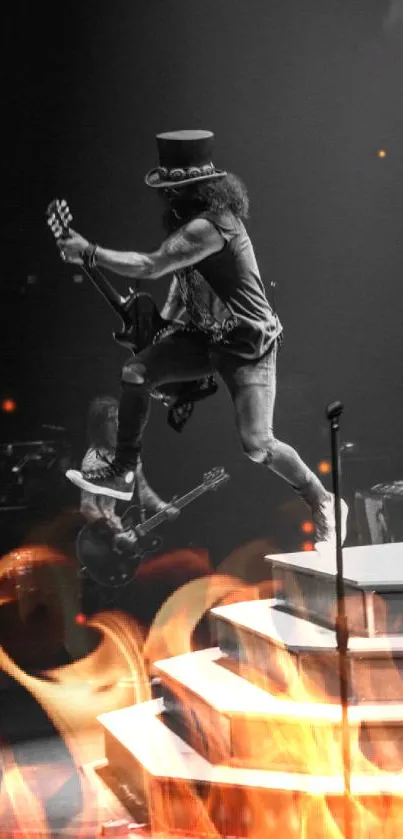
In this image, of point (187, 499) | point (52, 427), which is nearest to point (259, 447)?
point (187, 499)

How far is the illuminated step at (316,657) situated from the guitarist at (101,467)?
759 mm

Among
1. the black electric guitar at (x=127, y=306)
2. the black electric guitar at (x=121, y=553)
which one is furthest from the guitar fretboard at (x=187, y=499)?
the black electric guitar at (x=127, y=306)

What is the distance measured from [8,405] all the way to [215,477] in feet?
3.51

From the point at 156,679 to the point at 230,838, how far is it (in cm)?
104

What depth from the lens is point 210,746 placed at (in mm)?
3117

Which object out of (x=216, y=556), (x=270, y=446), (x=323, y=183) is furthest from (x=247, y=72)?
(x=216, y=556)

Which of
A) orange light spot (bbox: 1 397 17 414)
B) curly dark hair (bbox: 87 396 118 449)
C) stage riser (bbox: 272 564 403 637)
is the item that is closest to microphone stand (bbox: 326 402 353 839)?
stage riser (bbox: 272 564 403 637)

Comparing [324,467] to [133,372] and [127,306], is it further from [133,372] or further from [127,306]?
[127,306]

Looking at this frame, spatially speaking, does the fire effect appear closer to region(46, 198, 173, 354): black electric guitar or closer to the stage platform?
the stage platform

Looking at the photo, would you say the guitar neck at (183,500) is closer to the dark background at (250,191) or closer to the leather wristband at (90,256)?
the dark background at (250,191)

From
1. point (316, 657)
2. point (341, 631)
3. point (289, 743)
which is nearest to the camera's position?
point (341, 631)

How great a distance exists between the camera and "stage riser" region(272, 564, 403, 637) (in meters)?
3.11

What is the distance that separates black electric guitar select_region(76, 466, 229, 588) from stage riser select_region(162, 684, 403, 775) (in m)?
0.92

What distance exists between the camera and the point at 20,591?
386 centimetres
